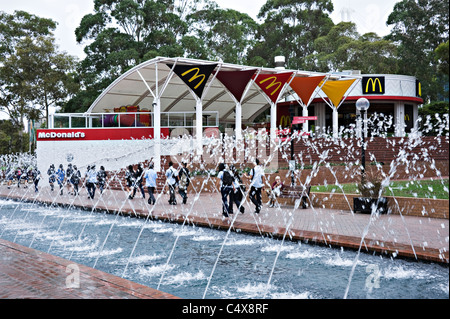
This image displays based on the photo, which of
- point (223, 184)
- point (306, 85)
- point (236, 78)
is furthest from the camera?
point (306, 85)

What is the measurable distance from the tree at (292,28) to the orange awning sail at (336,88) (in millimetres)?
25879

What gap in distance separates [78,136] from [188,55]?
1681cm

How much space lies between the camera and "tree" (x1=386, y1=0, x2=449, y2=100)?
42875 mm

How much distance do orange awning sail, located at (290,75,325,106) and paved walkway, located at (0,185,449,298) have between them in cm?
1427

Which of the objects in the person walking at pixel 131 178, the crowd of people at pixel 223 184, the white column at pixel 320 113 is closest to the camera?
the crowd of people at pixel 223 184

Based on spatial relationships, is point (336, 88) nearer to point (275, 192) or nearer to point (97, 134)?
point (97, 134)

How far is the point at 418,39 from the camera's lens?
44.8 m

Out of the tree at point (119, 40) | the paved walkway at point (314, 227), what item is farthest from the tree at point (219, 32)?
the paved walkway at point (314, 227)

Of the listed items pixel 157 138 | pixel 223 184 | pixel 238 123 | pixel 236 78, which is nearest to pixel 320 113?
pixel 238 123

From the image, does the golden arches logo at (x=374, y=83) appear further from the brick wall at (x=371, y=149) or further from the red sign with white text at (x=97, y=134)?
the red sign with white text at (x=97, y=134)

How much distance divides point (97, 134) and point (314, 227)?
2099 centimetres

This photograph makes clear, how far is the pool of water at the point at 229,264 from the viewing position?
6508mm

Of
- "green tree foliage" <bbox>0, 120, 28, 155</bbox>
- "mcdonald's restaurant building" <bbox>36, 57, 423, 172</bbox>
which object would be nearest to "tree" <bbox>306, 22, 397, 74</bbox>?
"mcdonald's restaurant building" <bbox>36, 57, 423, 172</bbox>
